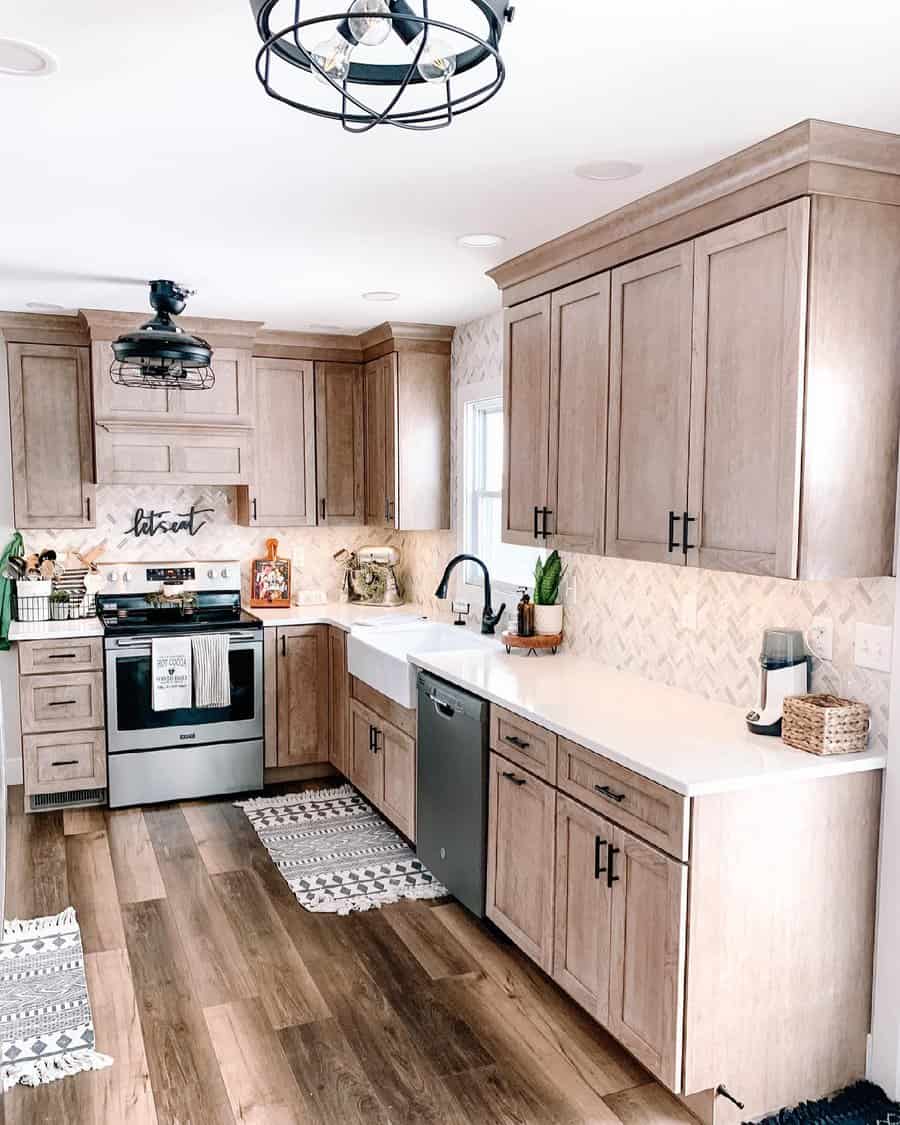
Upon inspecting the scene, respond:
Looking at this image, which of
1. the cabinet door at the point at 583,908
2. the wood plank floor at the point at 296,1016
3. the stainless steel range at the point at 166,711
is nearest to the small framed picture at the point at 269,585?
the stainless steel range at the point at 166,711

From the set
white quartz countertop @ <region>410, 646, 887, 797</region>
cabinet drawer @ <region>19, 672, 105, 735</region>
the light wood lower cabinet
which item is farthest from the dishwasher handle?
cabinet drawer @ <region>19, 672, 105, 735</region>

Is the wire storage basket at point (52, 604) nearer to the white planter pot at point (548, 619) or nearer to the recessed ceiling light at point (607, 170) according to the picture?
the white planter pot at point (548, 619)

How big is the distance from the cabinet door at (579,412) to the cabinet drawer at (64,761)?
260 centimetres

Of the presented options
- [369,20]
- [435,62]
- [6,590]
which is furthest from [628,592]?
[6,590]

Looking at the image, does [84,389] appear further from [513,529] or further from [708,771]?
[708,771]

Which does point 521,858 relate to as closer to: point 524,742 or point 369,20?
point 524,742

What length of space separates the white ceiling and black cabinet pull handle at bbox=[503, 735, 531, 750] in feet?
5.32

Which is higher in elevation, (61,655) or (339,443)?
(339,443)

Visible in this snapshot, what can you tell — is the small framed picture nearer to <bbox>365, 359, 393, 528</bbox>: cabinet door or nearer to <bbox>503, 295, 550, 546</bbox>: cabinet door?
<bbox>365, 359, 393, 528</bbox>: cabinet door

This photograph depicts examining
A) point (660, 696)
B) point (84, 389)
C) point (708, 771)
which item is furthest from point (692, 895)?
point (84, 389)

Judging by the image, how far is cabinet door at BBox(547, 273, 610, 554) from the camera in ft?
9.99

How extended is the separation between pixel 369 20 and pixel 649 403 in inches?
71.3

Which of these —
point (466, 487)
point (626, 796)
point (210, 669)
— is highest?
point (466, 487)

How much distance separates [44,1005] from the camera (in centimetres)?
286
